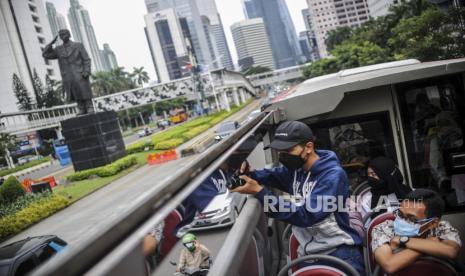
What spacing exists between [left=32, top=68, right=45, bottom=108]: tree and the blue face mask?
8495 centimetres

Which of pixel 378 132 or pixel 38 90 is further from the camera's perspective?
pixel 38 90

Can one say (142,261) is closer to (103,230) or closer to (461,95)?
(103,230)

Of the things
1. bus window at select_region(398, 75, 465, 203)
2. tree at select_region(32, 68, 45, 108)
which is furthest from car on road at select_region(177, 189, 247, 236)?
tree at select_region(32, 68, 45, 108)

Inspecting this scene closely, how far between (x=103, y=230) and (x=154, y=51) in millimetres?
200759

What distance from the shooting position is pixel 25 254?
225 inches

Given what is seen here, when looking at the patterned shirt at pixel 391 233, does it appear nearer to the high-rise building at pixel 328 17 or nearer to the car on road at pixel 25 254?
the car on road at pixel 25 254

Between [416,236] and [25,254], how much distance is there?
5.67 meters

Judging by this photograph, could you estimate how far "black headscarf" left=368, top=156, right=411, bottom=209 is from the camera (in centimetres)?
325

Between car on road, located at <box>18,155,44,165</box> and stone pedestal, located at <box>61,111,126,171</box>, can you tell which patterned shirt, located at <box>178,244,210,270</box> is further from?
car on road, located at <box>18,155,44,165</box>

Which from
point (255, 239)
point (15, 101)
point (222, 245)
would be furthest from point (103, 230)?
point (15, 101)

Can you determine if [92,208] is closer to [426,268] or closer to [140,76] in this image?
[426,268]

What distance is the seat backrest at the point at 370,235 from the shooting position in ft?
8.75

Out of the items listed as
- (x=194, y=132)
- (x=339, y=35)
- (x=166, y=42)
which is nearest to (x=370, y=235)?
(x=194, y=132)

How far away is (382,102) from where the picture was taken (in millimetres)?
3904
